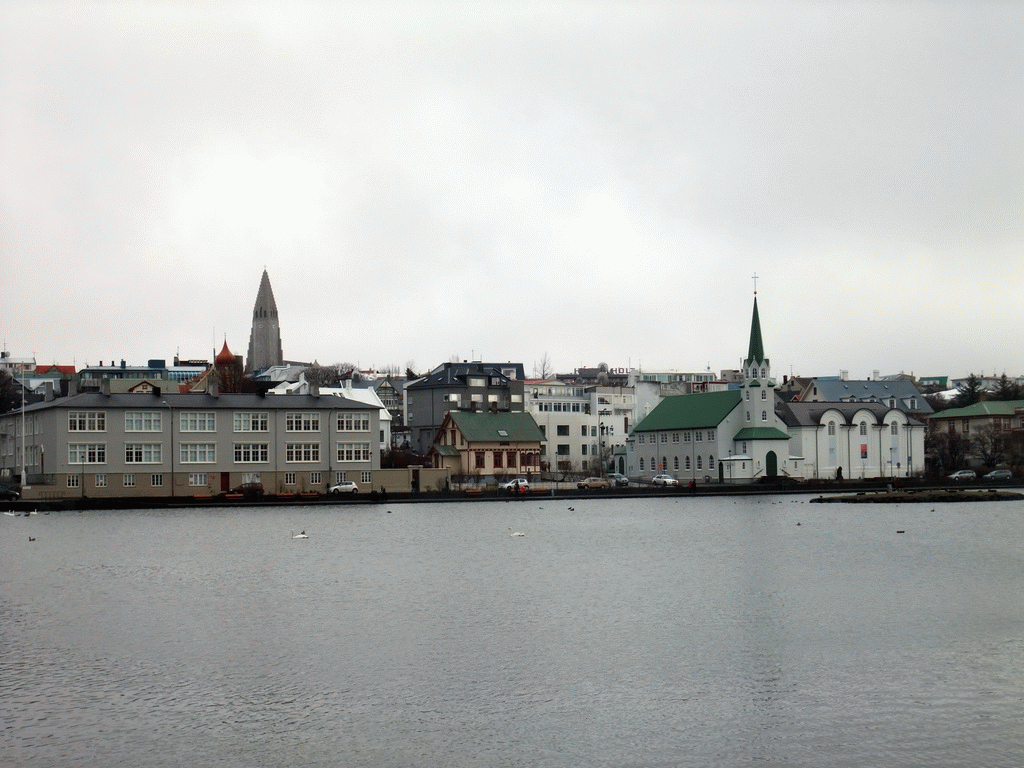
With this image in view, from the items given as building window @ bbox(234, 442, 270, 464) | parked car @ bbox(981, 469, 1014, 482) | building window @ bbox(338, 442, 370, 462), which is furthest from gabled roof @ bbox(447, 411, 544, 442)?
parked car @ bbox(981, 469, 1014, 482)

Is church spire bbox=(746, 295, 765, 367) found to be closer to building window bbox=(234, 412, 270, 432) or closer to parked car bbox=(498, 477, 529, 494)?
parked car bbox=(498, 477, 529, 494)

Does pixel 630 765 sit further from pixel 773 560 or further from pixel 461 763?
pixel 773 560

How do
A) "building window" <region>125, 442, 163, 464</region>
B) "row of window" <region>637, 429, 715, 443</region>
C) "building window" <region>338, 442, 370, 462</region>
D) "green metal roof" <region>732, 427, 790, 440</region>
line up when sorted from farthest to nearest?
"row of window" <region>637, 429, 715, 443</region> < "green metal roof" <region>732, 427, 790, 440</region> < "building window" <region>338, 442, 370, 462</region> < "building window" <region>125, 442, 163, 464</region>

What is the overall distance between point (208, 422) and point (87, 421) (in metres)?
7.95

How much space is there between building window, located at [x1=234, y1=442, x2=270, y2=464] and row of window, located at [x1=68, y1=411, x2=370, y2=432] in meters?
1.03

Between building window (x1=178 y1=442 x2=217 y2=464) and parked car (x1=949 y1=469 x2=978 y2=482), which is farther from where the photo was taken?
parked car (x1=949 y1=469 x2=978 y2=482)

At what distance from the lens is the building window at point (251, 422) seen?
290ft

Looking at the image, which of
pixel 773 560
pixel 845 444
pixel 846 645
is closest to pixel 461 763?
pixel 846 645

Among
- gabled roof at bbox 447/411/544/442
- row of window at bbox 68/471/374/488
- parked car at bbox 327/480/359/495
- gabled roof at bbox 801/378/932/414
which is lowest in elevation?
parked car at bbox 327/480/359/495

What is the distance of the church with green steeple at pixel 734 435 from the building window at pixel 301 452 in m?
37.0

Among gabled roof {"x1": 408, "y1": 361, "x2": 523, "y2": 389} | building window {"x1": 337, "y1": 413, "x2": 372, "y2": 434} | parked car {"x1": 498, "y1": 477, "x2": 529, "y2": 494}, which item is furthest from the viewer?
gabled roof {"x1": 408, "y1": 361, "x2": 523, "y2": 389}

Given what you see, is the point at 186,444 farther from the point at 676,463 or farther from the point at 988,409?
the point at 988,409

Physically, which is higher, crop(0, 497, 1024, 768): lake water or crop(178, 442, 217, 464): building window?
crop(178, 442, 217, 464): building window

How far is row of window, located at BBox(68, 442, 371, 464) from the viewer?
83.9 meters
